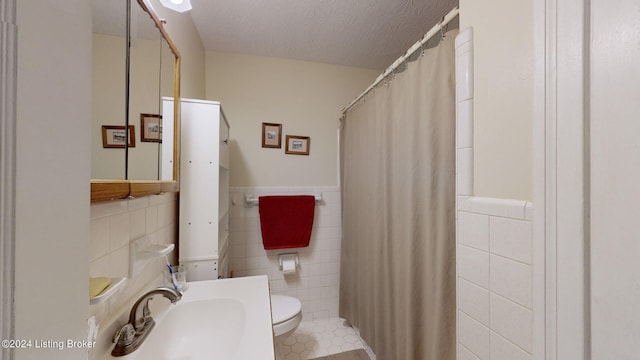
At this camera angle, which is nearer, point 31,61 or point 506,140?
point 31,61

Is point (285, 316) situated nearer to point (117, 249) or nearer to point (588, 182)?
point (117, 249)

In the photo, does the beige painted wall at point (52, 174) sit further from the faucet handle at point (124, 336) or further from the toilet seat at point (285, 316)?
the toilet seat at point (285, 316)

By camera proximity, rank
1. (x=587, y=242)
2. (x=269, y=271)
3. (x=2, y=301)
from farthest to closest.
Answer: (x=269, y=271)
(x=587, y=242)
(x=2, y=301)

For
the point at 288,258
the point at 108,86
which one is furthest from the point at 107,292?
the point at 288,258

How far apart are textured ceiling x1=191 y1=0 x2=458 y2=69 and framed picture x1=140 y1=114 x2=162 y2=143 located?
919 millimetres

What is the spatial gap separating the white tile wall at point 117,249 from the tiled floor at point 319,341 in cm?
110

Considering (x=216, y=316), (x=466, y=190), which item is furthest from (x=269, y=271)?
(x=466, y=190)

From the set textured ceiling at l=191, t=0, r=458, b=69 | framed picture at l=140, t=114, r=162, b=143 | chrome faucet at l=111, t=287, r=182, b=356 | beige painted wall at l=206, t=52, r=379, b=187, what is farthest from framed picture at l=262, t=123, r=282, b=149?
chrome faucet at l=111, t=287, r=182, b=356

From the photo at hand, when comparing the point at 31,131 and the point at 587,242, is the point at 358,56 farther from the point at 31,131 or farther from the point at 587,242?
the point at 31,131

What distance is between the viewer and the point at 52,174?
0.21 m

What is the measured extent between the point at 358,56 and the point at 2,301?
7.05 ft

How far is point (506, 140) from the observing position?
0.66 m

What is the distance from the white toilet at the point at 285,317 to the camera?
133 centimetres

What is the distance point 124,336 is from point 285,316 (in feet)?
2.88
